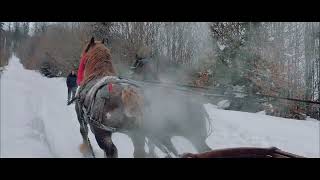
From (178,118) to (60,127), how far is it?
3.07 feet

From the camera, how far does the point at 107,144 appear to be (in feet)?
7.61

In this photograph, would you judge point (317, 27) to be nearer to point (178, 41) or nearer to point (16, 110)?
point (178, 41)

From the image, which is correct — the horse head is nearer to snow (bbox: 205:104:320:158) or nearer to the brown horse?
the brown horse

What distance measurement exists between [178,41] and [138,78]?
595mm

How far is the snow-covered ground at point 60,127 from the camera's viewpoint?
2344 millimetres

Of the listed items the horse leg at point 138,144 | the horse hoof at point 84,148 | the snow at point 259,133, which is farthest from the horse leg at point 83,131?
the snow at point 259,133

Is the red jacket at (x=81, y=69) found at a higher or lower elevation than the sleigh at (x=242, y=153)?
higher

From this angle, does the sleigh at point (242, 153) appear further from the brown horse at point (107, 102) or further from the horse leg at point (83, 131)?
the horse leg at point (83, 131)

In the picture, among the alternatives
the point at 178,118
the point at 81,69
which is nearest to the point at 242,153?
the point at 178,118

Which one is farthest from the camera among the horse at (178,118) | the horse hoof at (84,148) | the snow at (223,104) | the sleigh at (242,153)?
the snow at (223,104)

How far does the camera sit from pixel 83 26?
2314 millimetres

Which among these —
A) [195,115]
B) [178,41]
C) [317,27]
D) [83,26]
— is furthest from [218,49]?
[83,26]

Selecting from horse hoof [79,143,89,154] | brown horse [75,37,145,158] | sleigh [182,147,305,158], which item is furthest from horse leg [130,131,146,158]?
sleigh [182,147,305,158]

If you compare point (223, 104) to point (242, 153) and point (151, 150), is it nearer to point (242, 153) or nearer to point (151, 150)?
point (151, 150)
